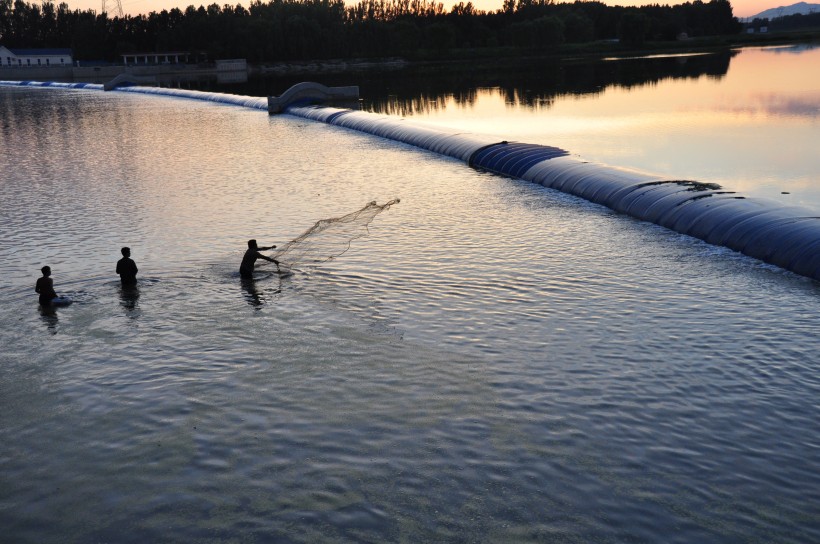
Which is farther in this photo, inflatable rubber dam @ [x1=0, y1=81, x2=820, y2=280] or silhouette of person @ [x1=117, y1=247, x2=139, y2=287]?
inflatable rubber dam @ [x1=0, y1=81, x2=820, y2=280]

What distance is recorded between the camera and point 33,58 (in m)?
192

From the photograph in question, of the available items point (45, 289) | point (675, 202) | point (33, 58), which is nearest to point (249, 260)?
point (45, 289)

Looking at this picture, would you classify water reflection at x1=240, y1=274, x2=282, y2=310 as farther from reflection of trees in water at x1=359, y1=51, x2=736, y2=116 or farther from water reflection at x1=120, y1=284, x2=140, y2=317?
reflection of trees in water at x1=359, y1=51, x2=736, y2=116

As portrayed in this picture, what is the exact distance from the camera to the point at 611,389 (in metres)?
15.4

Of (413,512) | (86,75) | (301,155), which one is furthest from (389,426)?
(86,75)

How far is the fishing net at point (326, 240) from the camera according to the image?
24883 millimetres

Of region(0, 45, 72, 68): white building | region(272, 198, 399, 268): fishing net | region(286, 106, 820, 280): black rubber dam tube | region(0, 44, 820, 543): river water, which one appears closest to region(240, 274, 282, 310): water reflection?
region(0, 44, 820, 543): river water

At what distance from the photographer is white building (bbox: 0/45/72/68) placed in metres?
191

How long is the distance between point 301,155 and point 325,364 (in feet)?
111

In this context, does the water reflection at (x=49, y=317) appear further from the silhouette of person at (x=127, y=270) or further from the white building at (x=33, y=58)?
the white building at (x=33, y=58)

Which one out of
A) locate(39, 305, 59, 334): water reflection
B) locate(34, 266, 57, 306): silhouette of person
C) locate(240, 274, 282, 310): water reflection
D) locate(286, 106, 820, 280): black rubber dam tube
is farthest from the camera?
locate(286, 106, 820, 280): black rubber dam tube

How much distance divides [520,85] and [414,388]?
329ft

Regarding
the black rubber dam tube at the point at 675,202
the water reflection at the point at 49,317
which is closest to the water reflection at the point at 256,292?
the water reflection at the point at 49,317

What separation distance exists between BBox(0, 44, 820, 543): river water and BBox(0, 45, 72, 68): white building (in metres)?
Answer: 186
